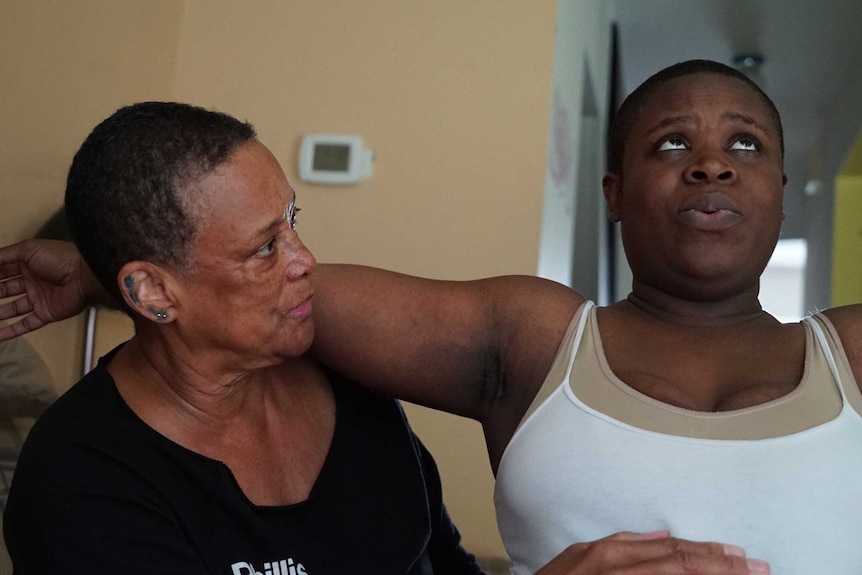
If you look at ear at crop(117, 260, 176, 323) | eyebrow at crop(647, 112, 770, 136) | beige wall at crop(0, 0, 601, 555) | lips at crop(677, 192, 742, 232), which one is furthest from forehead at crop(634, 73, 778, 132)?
beige wall at crop(0, 0, 601, 555)

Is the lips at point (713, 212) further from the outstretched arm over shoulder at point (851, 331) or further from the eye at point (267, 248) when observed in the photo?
the eye at point (267, 248)

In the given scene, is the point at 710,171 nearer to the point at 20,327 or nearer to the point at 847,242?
the point at 20,327

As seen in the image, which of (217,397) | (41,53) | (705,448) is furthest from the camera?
(41,53)

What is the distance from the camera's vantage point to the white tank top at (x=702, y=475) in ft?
2.93

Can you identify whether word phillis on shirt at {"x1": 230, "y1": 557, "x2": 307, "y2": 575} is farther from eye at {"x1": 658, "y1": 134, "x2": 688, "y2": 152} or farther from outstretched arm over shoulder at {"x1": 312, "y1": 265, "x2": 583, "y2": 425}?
eye at {"x1": 658, "y1": 134, "x2": 688, "y2": 152}

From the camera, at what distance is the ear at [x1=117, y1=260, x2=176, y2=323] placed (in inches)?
37.7

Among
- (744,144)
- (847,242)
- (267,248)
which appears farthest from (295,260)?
(847,242)

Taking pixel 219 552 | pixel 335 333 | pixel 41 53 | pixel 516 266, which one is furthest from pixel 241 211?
pixel 516 266

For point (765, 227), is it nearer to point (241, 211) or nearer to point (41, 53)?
point (241, 211)

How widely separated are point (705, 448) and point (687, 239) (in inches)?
9.7

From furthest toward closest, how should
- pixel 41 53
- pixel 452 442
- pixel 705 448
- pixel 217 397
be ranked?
pixel 452 442, pixel 41 53, pixel 217 397, pixel 705 448

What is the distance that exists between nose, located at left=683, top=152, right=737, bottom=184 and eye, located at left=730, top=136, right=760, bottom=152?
43 mm

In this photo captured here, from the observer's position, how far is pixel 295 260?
999 mm

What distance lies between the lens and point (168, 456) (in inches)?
37.0
